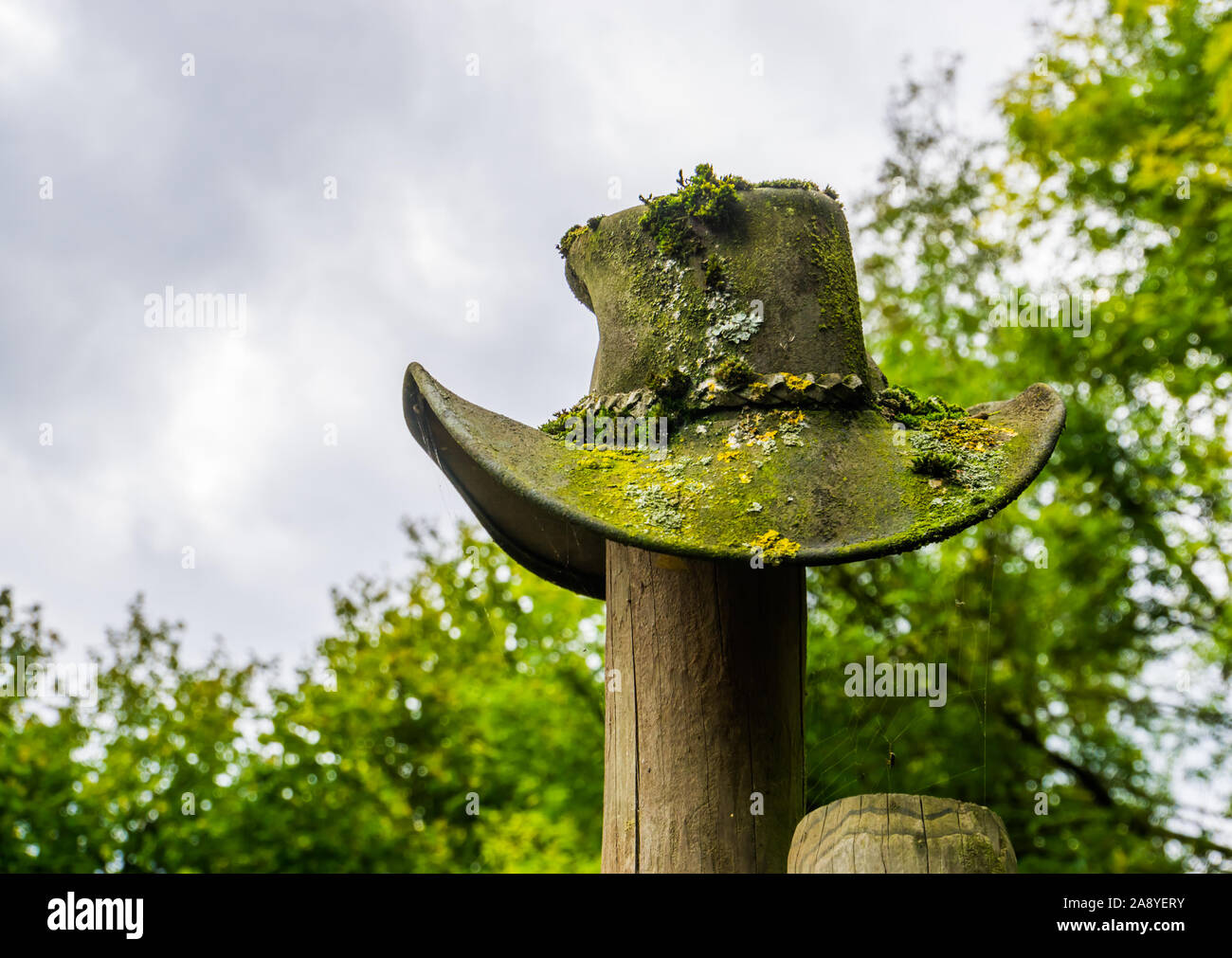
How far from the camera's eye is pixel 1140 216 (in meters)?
8.07

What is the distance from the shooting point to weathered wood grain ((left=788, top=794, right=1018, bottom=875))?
1.60m

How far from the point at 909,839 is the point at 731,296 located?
1.22m

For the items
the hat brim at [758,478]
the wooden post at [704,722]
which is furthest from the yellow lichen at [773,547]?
the wooden post at [704,722]

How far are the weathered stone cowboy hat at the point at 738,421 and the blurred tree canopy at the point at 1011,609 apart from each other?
5.11 metres

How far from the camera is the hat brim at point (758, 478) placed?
1882mm

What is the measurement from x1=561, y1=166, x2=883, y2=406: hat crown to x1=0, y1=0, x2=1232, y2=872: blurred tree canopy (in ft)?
16.8

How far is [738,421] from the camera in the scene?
2.15 m

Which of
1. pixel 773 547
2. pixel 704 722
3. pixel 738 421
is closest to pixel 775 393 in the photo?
pixel 738 421

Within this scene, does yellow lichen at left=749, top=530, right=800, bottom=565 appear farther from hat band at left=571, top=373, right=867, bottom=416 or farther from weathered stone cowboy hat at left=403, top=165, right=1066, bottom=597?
hat band at left=571, top=373, right=867, bottom=416

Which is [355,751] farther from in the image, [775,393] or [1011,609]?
[775,393]

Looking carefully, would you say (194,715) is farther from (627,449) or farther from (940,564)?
(627,449)

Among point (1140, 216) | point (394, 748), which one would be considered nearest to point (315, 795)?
point (394, 748)

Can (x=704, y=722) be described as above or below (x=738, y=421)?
below
